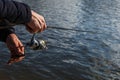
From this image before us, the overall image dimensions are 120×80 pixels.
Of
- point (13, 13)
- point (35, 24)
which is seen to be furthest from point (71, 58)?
point (13, 13)

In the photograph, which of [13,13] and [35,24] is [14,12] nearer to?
[13,13]

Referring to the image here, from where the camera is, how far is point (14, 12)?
3.32m

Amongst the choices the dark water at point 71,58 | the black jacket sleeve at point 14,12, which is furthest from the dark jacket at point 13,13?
the dark water at point 71,58

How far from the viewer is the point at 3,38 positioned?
415 cm

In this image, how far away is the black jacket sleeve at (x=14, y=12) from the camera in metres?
3.26

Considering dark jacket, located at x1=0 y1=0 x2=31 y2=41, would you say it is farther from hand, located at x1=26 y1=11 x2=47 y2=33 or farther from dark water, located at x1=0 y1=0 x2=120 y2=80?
dark water, located at x1=0 y1=0 x2=120 y2=80

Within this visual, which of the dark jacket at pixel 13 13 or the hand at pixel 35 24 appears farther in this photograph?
the hand at pixel 35 24

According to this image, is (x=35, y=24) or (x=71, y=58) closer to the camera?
(x=35, y=24)

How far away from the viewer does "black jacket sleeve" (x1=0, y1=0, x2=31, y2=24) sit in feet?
10.7

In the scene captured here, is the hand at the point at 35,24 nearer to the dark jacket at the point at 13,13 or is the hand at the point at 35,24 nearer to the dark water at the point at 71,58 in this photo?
the dark jacket at the point at 13,13

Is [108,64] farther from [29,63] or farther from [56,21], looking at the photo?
[56,21]

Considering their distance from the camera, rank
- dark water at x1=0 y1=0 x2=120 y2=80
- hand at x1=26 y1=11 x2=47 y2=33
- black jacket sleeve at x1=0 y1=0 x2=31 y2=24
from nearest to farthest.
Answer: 1. black jacket sleeve at x1=0 y1=0 x2=31 y2=24
2. hand at x1=26 y1=11 x2=47 y2=33
3. dark water at x1=0 y1=0 x2=120 y2=80

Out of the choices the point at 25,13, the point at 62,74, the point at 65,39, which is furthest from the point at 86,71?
the point at 25,13

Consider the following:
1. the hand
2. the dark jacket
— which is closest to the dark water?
the hand
